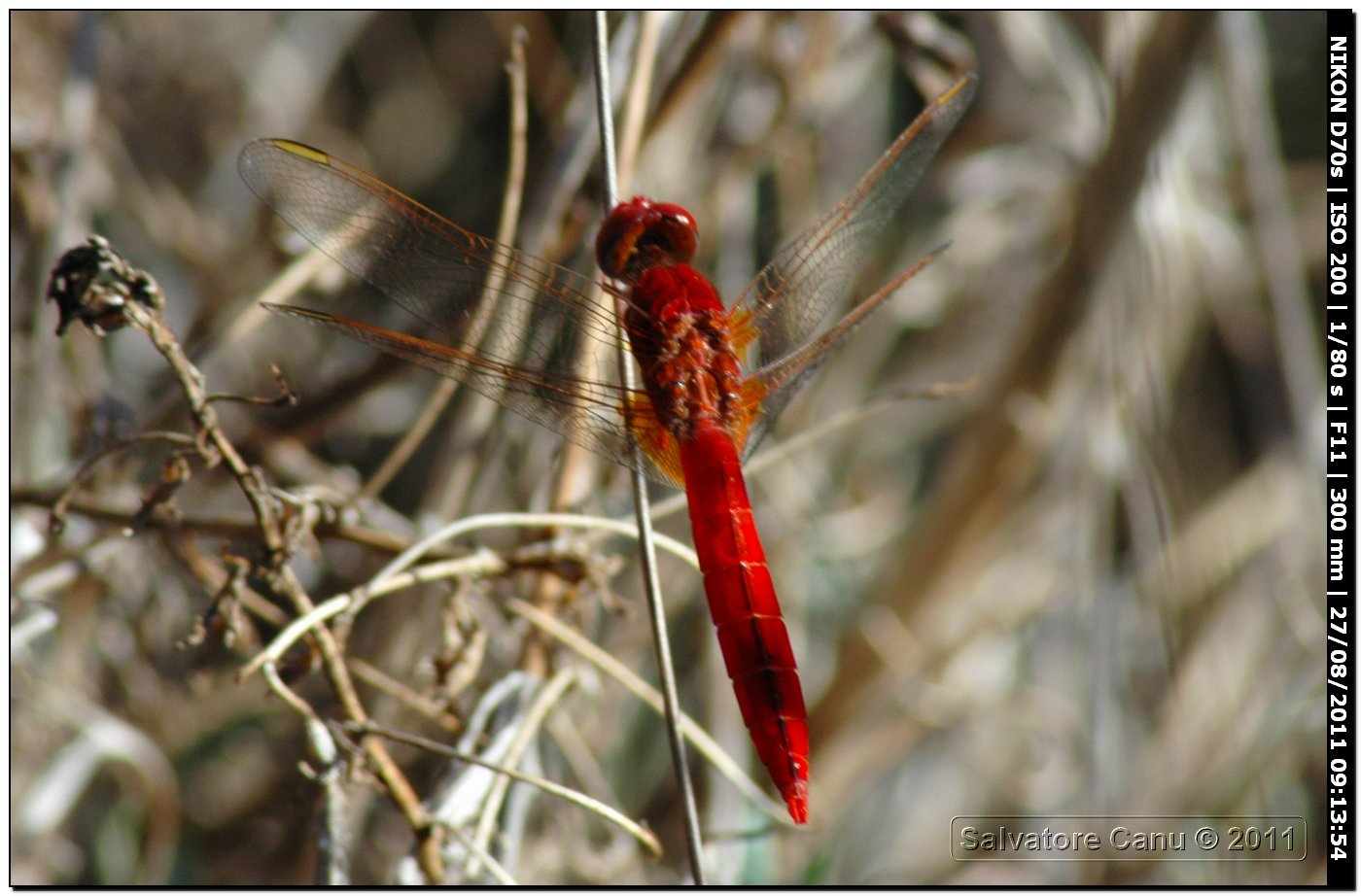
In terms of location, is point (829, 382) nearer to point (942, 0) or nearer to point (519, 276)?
point (942, 0)

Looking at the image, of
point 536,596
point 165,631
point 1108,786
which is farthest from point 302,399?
point 1108,786

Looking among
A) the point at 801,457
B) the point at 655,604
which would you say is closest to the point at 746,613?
the point at 655,604

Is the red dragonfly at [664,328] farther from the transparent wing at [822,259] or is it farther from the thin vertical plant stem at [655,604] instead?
the thin vertical plant stem at [655,604]

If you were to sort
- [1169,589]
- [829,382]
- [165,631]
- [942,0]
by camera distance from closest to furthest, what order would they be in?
[942,0], [165,631], [1169,589], [829,382]

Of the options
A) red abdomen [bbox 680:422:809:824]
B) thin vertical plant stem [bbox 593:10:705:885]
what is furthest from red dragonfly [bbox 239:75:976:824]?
thin vertical plant stem [bbox 593:10:705:885]

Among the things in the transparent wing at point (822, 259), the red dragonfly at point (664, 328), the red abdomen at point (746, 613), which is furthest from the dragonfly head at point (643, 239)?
the red abdomen at point (746, 613)

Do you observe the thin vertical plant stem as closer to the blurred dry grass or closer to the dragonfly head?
the dragonfly head

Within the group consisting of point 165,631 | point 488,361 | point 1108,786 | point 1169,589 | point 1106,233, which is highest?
point 1106,233
